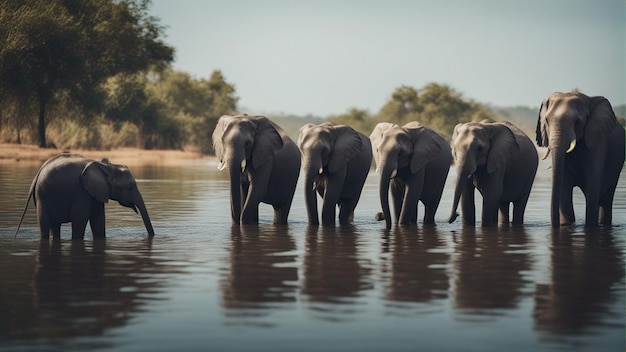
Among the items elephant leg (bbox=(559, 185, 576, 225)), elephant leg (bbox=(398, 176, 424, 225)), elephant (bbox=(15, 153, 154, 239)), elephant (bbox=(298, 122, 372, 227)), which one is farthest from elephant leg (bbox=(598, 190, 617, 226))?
elephant (bbox=(15, 153, 154, 239))

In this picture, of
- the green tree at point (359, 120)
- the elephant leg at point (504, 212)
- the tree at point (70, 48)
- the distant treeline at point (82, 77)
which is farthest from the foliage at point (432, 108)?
the elephant leg at point (504, 212)

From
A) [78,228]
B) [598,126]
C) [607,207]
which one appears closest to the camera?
[78,228]

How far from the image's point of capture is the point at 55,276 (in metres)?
13.3

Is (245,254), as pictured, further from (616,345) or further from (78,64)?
(78,64)

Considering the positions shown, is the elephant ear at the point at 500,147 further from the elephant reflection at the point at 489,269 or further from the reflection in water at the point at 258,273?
the reflection in water at the point at 258,273

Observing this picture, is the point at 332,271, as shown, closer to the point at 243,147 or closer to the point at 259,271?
the point at 259,271

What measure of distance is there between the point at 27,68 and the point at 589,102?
4102 cm

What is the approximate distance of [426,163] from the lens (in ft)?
71.8

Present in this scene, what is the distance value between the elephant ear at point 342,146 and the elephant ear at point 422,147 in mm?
951

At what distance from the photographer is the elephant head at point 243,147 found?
67.5 feet

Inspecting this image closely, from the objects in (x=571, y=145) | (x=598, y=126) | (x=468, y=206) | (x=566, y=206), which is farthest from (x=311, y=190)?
(x=598, y=126)

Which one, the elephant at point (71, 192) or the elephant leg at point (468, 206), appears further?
the elephant leg at point (468, 206)

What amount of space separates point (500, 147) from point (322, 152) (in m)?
3.01

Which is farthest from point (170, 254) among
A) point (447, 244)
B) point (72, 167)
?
point (447, 244)
